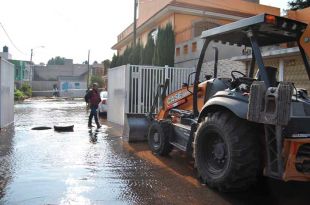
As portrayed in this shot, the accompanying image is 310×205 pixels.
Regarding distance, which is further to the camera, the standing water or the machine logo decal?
the machine logo decal

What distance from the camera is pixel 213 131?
5.85 m

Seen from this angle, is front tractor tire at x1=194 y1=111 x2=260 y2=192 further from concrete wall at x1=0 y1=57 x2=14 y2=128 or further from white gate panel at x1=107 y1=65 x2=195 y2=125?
concrete wall at x1=0 y1=57 x2=14 y2=128

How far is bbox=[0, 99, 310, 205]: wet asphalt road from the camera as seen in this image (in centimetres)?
547

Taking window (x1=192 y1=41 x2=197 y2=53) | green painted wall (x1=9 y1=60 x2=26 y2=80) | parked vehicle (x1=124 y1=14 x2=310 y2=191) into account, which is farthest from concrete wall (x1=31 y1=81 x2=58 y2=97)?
parked vehicle (x1=124 y1=14 x2=310 y2=191)

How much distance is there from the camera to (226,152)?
18.5 ft

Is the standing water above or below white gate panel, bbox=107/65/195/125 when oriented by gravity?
below

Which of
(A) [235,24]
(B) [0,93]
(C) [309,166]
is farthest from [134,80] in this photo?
(C) [309,166]

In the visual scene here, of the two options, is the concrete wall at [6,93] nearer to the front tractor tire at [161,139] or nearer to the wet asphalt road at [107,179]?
the wet asphalt road at [107,179]

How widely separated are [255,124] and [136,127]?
5432 millimetres

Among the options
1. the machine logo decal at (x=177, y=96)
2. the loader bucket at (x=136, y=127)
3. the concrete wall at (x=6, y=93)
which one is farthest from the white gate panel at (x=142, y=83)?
the machine logo decal at (x=177, y=96)

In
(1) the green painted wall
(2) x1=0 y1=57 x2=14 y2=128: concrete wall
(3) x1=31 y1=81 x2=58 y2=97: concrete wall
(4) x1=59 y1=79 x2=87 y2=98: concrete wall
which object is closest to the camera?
(2) x1=0 y1=57 x2=14 y2=128: concrete wall

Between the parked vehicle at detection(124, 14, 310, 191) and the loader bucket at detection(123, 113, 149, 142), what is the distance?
3.28m

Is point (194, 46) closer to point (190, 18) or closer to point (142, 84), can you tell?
point (142, 84)

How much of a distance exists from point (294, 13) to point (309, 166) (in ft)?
34.0
